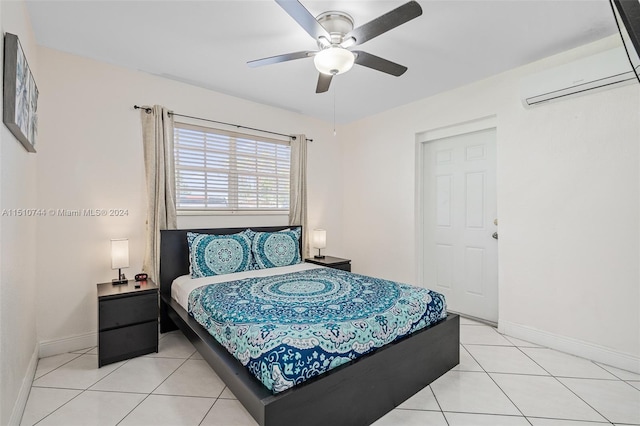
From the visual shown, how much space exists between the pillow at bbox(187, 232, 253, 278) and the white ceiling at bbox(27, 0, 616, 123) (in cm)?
167

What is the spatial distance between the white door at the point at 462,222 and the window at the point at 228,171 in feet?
6.39

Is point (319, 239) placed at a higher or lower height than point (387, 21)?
lower

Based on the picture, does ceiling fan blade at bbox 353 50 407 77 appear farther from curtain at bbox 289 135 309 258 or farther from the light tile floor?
the light tile floor

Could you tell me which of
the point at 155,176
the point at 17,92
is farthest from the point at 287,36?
the point at 155,176

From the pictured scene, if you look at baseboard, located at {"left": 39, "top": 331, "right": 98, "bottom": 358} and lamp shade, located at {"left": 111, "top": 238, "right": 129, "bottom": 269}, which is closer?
baseboard, located at {"left": 39, "top": 331, "right": 98, "bottom": 358}

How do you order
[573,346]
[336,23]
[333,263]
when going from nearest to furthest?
[336,23] < [573,346] < [333,263]

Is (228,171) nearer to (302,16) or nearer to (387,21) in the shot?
(302,16)

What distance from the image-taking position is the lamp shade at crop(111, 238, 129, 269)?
265cm

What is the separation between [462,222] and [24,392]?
4.06m

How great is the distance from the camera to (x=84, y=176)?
2.75 m

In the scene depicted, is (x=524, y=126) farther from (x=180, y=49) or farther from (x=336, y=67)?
(x=180, y=49)

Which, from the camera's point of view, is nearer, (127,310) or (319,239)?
(127,310)

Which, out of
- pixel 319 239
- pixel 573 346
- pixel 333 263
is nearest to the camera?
pixel 573 346

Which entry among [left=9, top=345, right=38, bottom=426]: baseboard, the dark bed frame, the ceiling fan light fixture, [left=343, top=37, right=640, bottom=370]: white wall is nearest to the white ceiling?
the ceiling fan light fixture
